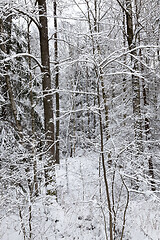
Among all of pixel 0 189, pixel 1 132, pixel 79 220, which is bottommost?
pixel 79 220

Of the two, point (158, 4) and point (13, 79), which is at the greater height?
point (158, 4)

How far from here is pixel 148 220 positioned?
3.84 m

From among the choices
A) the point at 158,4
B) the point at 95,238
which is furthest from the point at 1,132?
the point at 158,4

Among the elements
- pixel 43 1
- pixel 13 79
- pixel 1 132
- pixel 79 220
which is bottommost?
pixel 79 220

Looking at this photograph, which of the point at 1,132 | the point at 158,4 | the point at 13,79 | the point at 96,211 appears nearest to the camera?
the point at 96,211

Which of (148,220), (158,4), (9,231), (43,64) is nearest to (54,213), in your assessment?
(9,231)

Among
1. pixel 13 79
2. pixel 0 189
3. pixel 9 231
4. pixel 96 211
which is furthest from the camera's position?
pixel 13 79

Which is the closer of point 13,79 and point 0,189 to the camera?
point 0,189

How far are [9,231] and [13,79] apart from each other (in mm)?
5032

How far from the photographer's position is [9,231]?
376 centimetres

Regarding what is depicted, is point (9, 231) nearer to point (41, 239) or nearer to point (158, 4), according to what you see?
point (41, 239)

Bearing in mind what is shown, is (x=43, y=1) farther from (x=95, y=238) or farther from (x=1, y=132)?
(x=95, y=238)

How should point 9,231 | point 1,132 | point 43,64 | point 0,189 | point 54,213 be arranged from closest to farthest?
point 0,189 < point 9,231 < point 54,213 < point 43,64 < point 1,132

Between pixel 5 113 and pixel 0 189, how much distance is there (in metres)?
3.61
